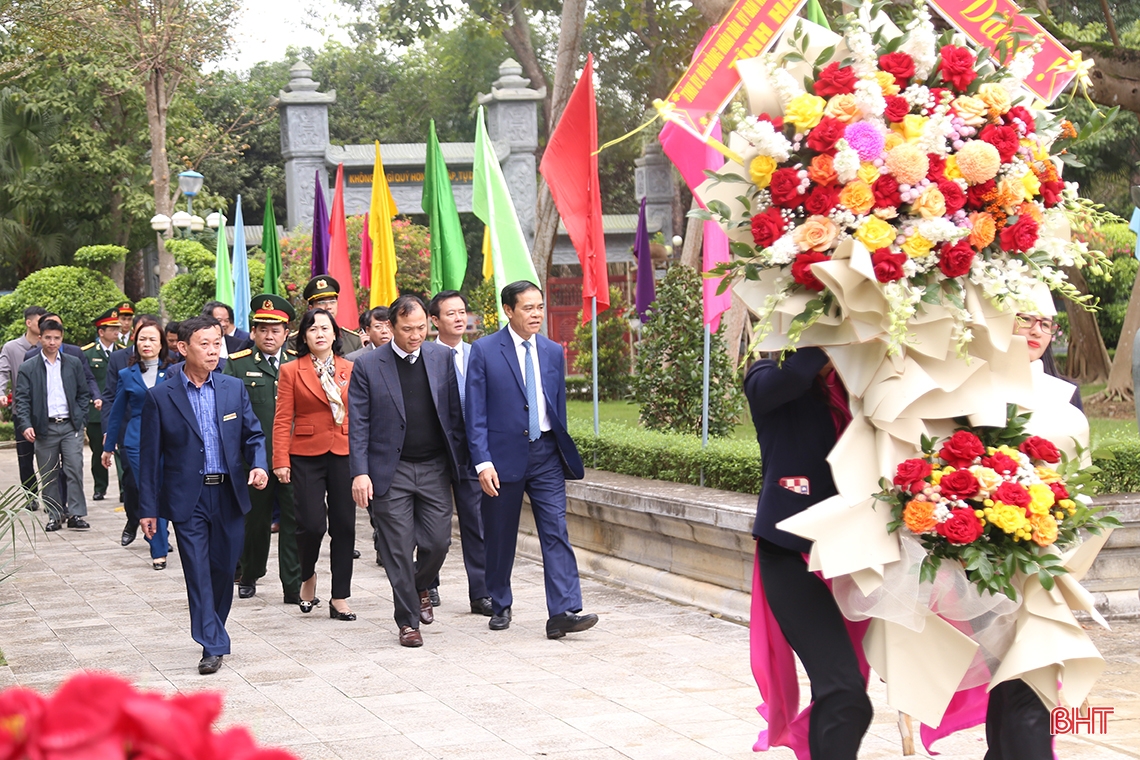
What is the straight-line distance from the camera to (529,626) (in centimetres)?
771

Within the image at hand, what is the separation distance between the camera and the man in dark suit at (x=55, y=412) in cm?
1229

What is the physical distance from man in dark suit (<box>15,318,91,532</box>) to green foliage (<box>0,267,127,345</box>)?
13335 millimetres

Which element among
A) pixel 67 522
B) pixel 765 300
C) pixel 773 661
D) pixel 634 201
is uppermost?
pixel 634 201

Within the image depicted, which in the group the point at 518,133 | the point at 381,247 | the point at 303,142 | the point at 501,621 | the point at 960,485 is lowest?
the point at 501,621

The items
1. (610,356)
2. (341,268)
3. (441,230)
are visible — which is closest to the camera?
(441,230)

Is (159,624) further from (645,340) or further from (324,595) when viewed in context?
(645,340)

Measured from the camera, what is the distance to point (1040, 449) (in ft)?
12.3

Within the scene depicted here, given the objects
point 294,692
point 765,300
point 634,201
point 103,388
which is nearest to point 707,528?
point 294,692

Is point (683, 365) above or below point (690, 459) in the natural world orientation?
above

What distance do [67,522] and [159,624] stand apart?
5154mm

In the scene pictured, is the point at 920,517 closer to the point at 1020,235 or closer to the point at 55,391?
the point at 1020,235

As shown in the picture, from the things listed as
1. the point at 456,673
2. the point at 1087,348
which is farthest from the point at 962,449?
the point at 1087,348

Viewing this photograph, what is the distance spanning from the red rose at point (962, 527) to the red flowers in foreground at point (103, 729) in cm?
253

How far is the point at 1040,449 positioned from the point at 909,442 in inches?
14.4
